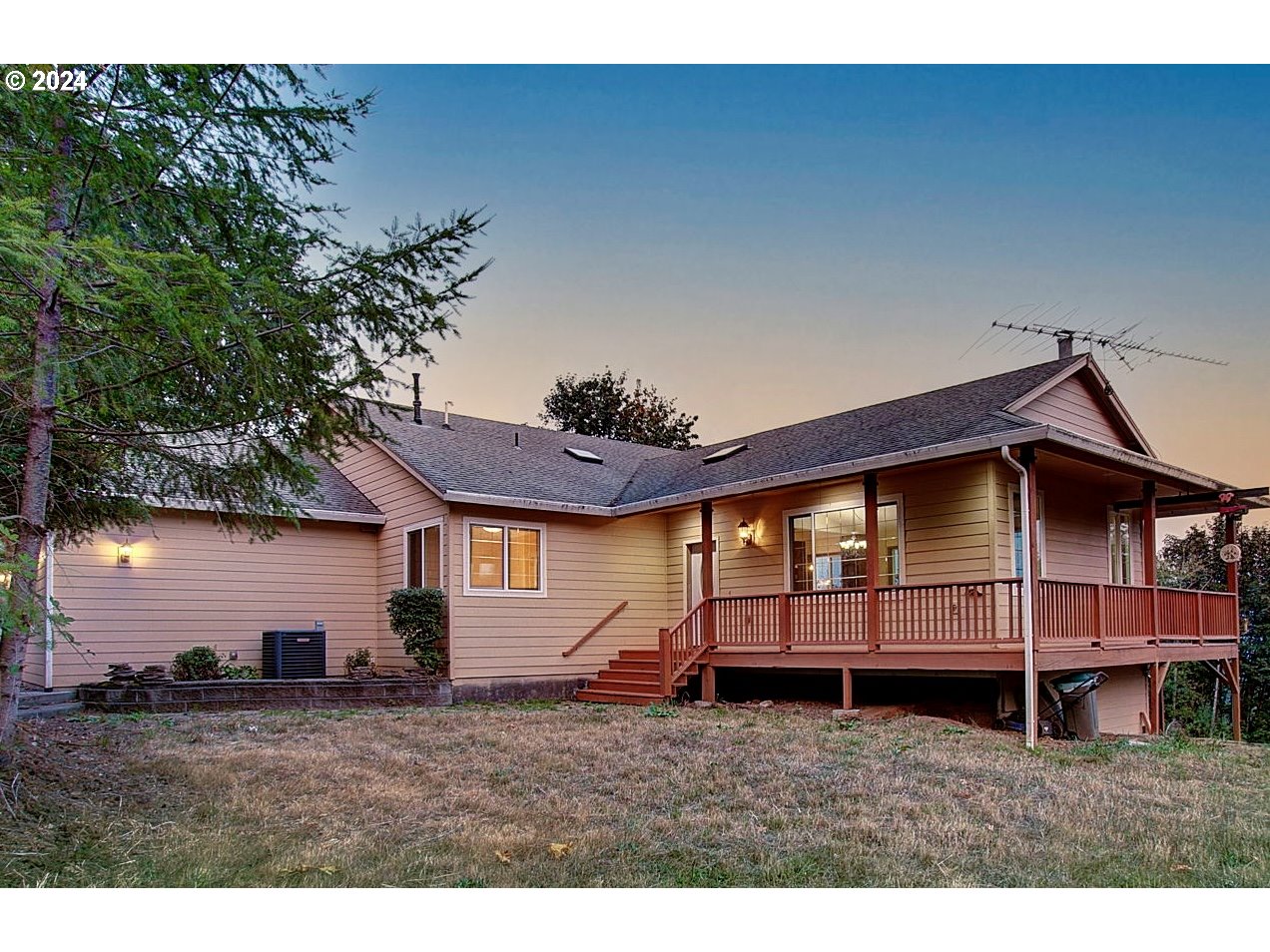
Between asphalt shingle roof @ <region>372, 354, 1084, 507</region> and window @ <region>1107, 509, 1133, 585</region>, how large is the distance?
270 centimetres

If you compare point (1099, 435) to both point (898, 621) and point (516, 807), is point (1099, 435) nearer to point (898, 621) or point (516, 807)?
point (898, 621)

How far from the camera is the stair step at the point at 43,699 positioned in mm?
9172

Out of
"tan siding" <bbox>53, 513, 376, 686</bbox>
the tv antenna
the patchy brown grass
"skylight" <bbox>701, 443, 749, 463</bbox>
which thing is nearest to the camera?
the patchy brown grass

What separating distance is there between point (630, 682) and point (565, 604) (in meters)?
1.44

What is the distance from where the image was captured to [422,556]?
12.3m

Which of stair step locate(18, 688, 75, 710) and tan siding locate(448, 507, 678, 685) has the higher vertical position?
tan siding locate(448, 507, 678, 685)

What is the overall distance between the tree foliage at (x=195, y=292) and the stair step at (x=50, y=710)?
339 cm

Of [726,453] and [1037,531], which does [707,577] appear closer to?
[726,453]

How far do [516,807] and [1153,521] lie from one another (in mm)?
8789

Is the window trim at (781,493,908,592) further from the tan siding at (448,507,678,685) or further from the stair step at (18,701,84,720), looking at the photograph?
the stair step at (18,701,84,720)

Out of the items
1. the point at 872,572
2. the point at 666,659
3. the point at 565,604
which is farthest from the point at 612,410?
the point at 872,572

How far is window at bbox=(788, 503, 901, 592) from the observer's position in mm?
10914

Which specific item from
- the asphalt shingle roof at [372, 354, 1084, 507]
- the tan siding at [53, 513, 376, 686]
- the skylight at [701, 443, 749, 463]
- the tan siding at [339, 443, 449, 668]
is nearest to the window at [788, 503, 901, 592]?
the asphalt shingle roof at [372, 354, 1084, 507]

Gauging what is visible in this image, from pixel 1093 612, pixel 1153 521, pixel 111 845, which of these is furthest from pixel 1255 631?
pixel 111 845
